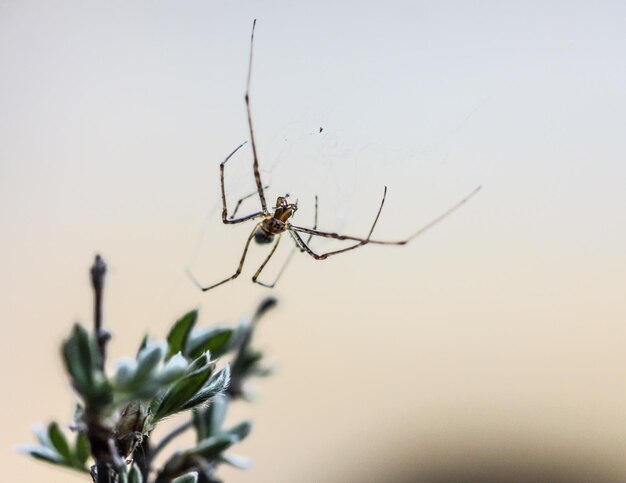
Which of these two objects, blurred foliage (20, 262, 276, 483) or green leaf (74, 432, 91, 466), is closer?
blurred foliage (20, 262, 276, 483)

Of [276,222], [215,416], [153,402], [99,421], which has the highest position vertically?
[276,222]

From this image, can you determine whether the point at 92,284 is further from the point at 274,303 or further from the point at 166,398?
the point at 274,303

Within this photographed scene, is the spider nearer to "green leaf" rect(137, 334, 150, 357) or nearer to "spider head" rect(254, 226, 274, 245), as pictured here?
"spider head" rect(254, 226, 274, 245)

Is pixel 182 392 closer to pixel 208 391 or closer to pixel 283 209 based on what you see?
pixel 208 391

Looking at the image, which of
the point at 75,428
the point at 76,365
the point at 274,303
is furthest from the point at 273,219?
the point at 76,365

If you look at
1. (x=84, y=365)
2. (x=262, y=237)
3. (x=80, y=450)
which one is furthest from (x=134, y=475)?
(x=262, y=237)

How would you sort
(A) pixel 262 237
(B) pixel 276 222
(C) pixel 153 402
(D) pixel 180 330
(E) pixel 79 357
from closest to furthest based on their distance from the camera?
1. (E) pixel 79 357
2. (C) pixel 153 402
3. (D) pixel 180 330
4. (A) pixel 262 237
5. (B) pixel 276 222

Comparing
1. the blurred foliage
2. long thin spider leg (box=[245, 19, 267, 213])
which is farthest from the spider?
the blurred foliage
